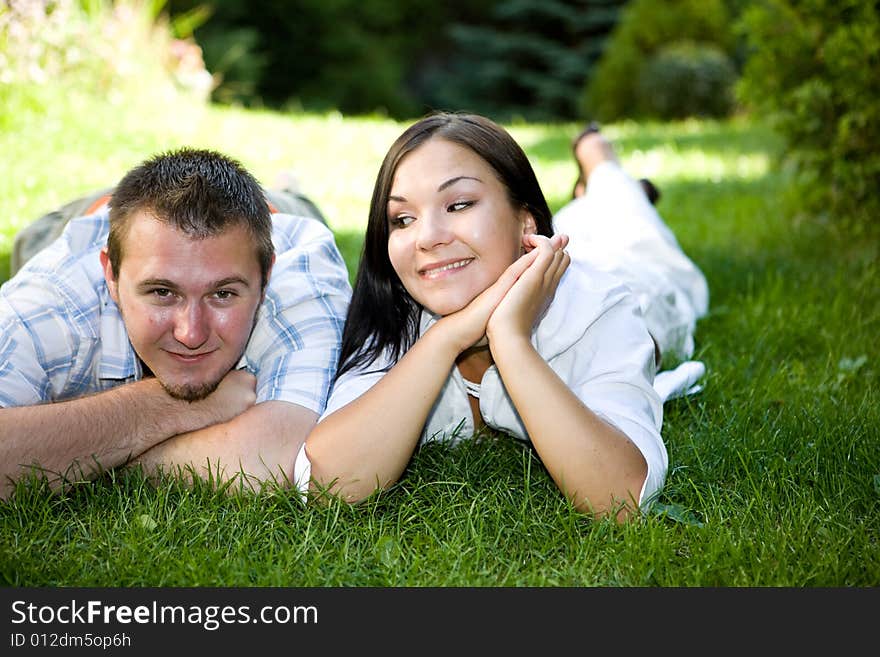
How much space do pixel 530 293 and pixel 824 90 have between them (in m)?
3.70

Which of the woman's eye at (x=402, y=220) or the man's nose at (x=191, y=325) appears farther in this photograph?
the woman's eye at (x=402, y=220)

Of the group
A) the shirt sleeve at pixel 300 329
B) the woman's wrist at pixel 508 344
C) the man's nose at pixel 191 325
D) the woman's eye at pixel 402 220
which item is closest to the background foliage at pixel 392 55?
the shirt sleeve at pixel 300 329

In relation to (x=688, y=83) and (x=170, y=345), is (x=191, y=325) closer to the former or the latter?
(x=170, y=345)

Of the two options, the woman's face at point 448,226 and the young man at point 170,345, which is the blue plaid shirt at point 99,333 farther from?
the woman's face at point 448,226

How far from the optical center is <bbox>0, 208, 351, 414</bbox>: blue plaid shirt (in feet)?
9.82

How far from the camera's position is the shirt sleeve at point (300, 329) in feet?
10.1

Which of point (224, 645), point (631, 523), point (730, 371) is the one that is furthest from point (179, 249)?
point (730, 371)

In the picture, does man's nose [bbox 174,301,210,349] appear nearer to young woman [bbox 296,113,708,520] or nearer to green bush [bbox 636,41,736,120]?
young woman [bbox 296,113,708,520]

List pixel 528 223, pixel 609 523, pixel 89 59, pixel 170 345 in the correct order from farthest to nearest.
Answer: pixel 89 59
pixel 528 223
pixel 170 345
pixel 609 523

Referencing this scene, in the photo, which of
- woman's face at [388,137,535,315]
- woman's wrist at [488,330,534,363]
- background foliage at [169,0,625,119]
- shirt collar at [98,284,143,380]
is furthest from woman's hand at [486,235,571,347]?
background foliage at [169,0,625,119]

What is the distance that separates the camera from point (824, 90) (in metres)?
5.59

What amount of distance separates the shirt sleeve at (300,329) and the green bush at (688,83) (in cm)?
1187

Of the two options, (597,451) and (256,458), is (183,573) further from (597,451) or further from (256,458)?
(597,451)

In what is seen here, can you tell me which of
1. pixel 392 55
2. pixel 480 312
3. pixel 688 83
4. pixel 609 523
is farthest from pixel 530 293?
pixel 392 55
